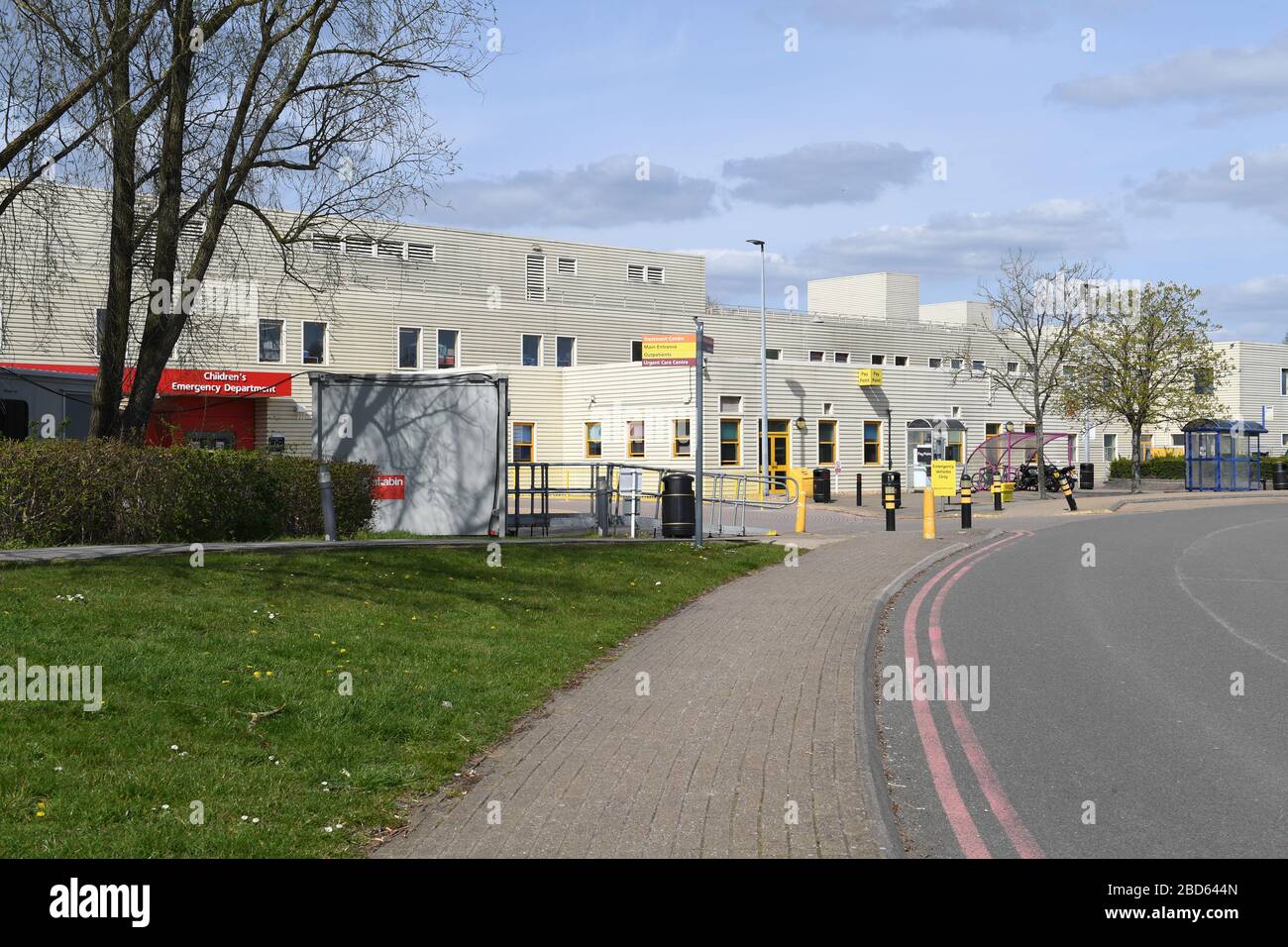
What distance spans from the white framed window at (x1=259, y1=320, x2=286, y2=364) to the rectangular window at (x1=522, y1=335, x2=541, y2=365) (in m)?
10.7

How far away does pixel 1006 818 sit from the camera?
20.5ft

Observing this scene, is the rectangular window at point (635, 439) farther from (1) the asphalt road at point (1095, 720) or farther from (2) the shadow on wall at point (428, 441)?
(1) the asphalt road at point (1095, 720)

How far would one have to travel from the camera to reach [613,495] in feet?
90.7

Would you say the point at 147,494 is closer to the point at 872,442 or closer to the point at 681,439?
the point at 681,439

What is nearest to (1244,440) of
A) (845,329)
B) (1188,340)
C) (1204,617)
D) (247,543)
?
(1188,340)

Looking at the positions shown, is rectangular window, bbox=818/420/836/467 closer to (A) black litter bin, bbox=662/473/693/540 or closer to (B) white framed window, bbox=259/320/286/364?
(B) white framed window, bbox=259/320/286/364

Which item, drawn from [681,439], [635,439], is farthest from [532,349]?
[681,439]

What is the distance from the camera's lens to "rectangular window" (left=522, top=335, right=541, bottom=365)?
53.5 m

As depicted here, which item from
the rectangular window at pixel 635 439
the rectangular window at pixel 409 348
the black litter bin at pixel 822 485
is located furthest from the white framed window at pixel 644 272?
the black litter bin at pixel 822 485

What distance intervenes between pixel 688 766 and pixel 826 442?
43204mm

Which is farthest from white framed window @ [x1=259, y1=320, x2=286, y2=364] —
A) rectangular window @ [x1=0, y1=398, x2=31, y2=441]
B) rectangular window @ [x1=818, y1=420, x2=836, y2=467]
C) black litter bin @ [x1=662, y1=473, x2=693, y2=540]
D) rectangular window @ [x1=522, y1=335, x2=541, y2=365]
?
black litter bin @ [x1=662, y1=473, x2=693, y2=540]

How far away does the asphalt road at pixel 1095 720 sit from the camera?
6051 mm

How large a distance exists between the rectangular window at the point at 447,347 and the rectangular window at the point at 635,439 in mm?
8781
